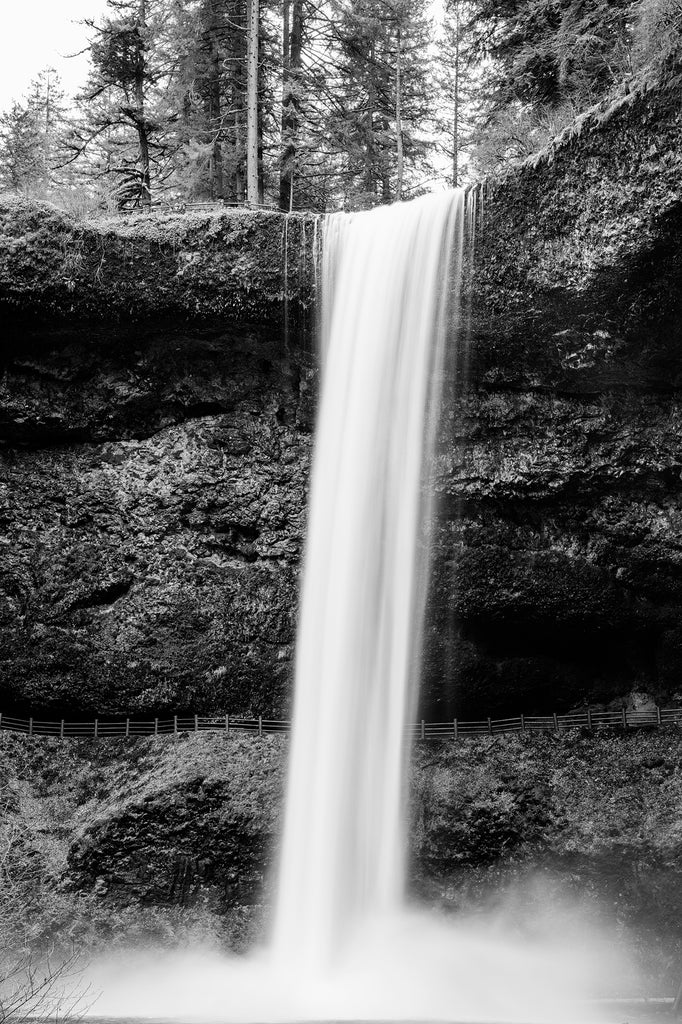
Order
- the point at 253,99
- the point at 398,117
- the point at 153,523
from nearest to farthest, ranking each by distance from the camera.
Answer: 1. the point at 153,523
2. the point at 253,99
3. the point at 398,117

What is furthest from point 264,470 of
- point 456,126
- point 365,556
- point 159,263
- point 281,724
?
point 456,126

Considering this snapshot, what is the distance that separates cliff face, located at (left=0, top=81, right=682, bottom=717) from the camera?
48.4 ft

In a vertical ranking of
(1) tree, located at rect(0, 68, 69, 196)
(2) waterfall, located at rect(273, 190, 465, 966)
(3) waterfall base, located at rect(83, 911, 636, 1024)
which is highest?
(1) tree, located at rect(0, 68, 69, 196)

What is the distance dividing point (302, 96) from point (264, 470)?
997 centimetres

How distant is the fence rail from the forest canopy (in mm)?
9516

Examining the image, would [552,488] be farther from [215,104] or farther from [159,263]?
[215,104]

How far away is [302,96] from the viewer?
20.7 m

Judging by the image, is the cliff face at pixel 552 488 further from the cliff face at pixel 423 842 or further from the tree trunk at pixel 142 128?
the tree trunk at pixel 142 128

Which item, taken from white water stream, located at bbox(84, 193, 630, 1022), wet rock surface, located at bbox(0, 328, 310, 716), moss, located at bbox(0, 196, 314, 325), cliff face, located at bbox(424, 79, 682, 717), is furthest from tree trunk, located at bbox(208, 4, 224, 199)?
cliff face, located at bbox(424, 79, 682, 717)

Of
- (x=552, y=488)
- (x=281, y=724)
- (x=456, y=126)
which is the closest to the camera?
(x=552, y=488)

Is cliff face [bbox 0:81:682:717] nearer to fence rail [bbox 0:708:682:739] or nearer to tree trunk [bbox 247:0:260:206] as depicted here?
fence rail [bbox 0:708:682:739]

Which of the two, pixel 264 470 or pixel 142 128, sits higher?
pixel 142 128

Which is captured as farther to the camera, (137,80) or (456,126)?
(456,126)

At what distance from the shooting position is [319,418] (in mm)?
15445
